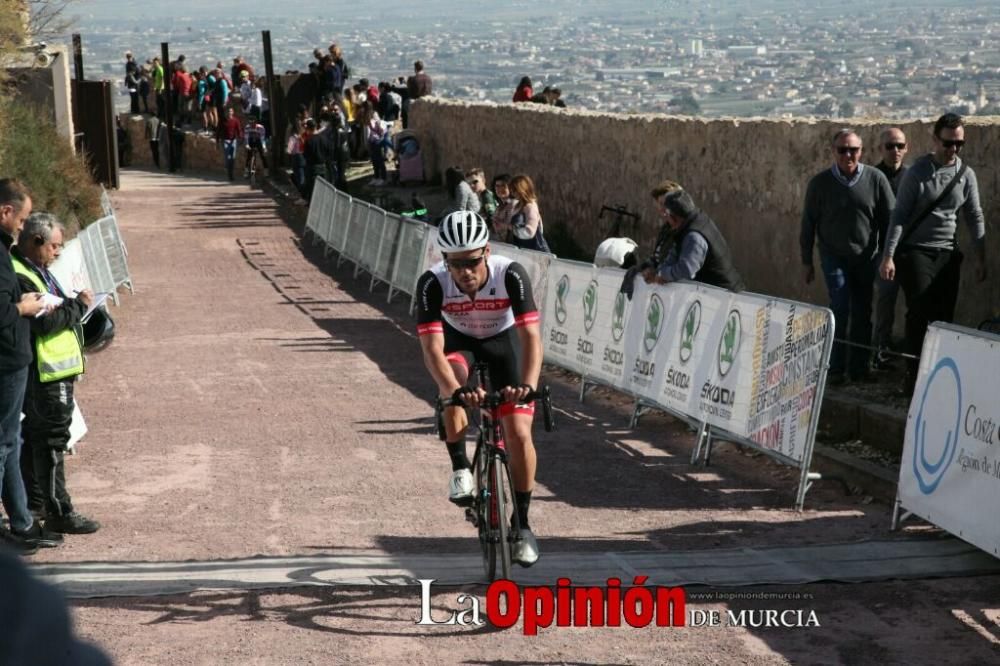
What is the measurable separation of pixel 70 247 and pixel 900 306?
29.4 feet

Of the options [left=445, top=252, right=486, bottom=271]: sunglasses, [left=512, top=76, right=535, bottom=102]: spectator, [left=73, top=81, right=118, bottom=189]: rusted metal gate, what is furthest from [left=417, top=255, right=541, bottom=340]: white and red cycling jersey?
[left=73, top=81, right=118, bottom=189]: rusted metal gate

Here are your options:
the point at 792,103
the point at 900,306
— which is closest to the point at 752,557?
the point at 900,306

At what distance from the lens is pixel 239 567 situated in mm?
7977

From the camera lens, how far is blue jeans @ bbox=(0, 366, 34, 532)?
812 cm

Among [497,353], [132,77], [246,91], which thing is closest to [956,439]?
[497,353]

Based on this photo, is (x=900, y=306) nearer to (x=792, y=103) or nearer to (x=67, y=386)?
(x=67, y=386)

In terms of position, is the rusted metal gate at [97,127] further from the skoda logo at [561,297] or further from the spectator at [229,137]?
the skoda logo at [561,297]

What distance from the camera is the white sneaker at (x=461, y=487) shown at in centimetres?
743

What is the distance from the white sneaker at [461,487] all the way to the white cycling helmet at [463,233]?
3.56 ft

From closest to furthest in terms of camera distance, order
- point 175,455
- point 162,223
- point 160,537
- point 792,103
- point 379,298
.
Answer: point 160,537 < point 175,455 < point 379,298 < point 162,223 < point 792,103

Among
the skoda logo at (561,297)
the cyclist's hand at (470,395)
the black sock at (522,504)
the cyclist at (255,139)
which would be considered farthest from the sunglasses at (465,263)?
the cyclist at (255,139)

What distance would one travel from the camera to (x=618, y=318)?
1282cm

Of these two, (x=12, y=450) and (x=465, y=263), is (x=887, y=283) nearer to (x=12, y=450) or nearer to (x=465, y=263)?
(x=465, y=263)
